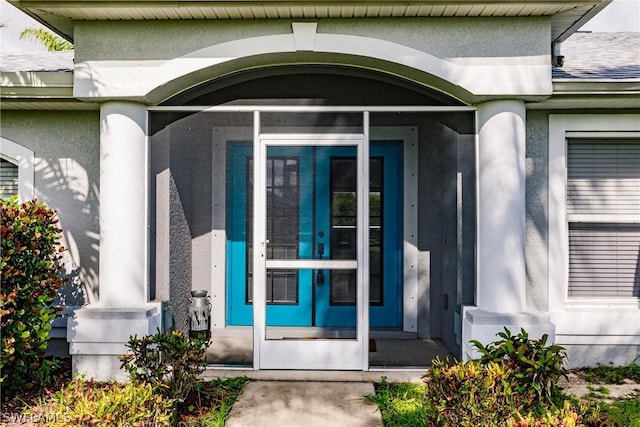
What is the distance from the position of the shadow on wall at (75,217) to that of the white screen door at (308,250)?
5.86 feet

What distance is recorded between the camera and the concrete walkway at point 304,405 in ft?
13.4

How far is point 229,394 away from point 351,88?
321cm

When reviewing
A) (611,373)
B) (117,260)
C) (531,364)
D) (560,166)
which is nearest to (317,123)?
(117,260)

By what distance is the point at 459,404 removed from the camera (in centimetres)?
317

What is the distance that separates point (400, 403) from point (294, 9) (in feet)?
11.8

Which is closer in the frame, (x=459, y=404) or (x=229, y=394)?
(x=459, y=404)

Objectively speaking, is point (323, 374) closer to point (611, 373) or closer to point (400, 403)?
point (400, 403)

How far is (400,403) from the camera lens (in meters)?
4.41

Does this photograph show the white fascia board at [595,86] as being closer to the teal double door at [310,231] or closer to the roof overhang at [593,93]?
the roof overhang at [593,93]

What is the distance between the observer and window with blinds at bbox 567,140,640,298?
5.60 m

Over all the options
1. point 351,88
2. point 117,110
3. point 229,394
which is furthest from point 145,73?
point 229,394

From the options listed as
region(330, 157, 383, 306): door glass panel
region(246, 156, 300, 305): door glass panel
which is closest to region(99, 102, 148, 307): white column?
region(246, 156, 300, 305): door glass panel

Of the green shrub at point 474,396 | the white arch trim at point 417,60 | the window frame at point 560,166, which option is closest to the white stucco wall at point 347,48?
the white arch trim at point 417,60

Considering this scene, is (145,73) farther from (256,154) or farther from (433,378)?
(433,378)
